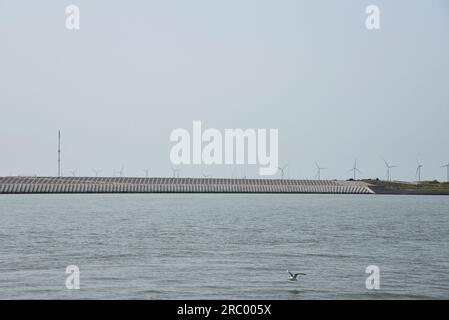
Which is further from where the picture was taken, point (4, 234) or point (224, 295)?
point (4, 234)

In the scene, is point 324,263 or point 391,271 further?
point 324,263

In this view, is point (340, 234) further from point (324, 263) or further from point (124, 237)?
point (324, 263)

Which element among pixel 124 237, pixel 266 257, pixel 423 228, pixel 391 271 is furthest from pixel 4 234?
pixel 423 228

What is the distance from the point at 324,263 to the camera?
35.2 m

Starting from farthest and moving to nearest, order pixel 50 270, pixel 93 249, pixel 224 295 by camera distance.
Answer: pixel 93 249 → pixel 50 270 → pixel 224 295

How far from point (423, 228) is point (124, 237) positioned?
27550 millimetres
